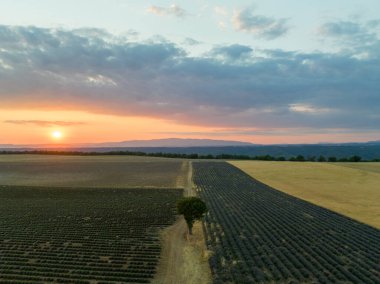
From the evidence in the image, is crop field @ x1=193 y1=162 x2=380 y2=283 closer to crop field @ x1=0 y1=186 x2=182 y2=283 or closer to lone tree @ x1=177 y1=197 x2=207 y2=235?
lone tree @ x1=177 y1=197 x2=207 y2=235

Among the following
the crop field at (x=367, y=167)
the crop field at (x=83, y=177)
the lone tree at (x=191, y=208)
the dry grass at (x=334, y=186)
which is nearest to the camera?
the lone tree at (x=191, y=208)

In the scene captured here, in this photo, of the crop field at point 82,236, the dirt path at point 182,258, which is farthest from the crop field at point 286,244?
the crop field at point 82,236

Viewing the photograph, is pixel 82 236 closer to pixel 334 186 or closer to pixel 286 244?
pixel 286 244

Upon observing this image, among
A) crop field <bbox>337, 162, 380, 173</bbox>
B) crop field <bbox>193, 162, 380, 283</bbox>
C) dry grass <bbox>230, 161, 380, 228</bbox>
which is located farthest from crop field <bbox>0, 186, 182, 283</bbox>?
crop field <bbox>337, 162, 380, 173</bbox>

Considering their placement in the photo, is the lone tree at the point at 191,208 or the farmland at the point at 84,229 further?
the lone tree at the point at 191,208

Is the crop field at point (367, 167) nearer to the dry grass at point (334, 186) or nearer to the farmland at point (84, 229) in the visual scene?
the dry grass at point (334, 186)

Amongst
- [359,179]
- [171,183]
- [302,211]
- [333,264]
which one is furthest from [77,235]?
[359,179]

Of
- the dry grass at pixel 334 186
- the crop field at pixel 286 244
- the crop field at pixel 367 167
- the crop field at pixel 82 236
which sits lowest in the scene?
the crop field at pixel 82 236
